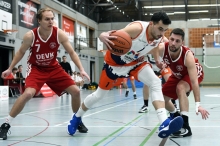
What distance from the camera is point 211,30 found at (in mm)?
32156

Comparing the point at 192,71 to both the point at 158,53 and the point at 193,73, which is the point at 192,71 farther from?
the point at 158,53

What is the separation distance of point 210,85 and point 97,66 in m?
10.9

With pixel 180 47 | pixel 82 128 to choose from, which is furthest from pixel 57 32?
pixel 180 47

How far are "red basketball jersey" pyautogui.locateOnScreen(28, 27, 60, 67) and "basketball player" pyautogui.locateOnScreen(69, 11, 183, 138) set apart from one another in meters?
0.82

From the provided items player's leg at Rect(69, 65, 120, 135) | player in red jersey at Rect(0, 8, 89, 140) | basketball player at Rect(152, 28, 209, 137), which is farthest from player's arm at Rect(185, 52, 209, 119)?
player in red jersey at Rect(0, 8, 89, 140)

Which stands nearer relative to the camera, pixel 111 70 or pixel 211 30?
pixel 111 70

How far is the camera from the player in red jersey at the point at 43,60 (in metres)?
5.00

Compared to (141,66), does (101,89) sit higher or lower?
lower

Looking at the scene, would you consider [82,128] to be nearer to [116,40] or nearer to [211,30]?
[116,40]

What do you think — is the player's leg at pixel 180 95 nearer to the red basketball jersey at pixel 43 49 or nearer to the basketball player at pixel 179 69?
the basketball player at pixel 179 69

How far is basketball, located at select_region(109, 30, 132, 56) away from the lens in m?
4.27

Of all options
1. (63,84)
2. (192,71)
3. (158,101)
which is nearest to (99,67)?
(63,84)

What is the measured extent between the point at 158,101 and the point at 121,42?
870 millimetres

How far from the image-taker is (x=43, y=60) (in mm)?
5137
